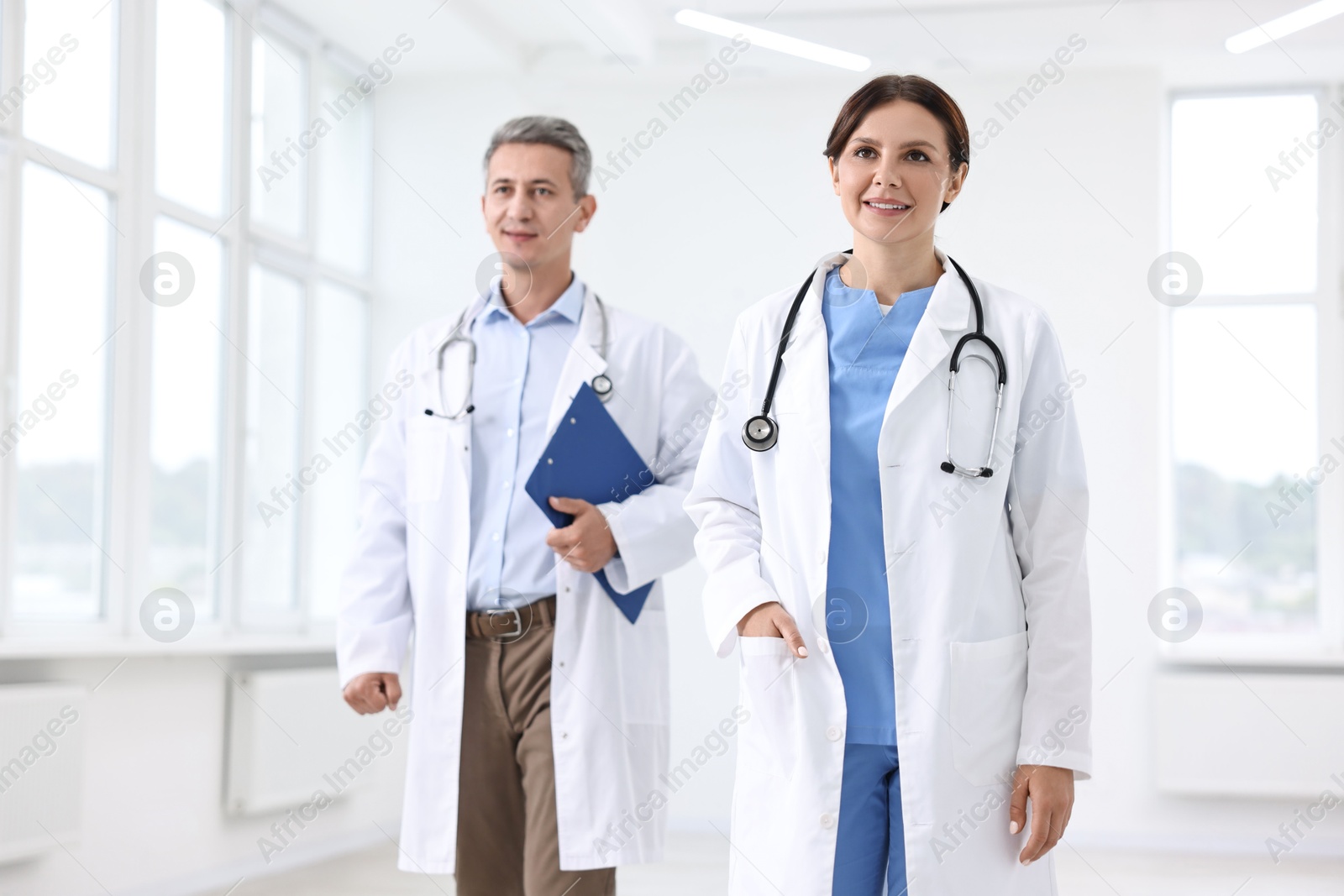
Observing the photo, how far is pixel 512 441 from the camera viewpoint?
2.18 metres

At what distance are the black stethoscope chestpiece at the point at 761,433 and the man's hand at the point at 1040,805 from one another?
488 millimetres

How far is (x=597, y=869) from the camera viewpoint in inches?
79.7

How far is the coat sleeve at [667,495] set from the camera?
6.93 feet

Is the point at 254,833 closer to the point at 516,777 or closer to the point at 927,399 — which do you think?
the point at 516,777

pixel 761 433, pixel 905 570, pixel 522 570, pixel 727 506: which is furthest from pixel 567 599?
pixel 905 570

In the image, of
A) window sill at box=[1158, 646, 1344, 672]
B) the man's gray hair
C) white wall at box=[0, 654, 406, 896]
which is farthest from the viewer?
window sill at box=[1158, 646, 1344, 672]

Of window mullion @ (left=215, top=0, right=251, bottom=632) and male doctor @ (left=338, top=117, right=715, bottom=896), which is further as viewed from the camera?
window mullion @ (left=215, top=0, right=251, bottom=632)

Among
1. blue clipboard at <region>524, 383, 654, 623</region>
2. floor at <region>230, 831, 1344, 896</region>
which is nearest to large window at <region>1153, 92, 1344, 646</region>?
floor at <region>230, 831, 1344, 896</region>

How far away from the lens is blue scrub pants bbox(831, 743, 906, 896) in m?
1.46

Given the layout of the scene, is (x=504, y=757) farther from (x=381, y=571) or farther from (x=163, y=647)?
(x=163, y=647)

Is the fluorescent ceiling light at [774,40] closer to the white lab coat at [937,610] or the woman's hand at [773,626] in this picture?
the white lab coat at [937,610]

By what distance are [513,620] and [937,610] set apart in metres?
0.83

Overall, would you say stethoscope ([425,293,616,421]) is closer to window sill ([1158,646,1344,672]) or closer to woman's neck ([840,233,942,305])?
woman's neck ([840,233,942,305])

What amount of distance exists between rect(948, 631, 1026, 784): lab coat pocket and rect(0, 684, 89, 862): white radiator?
261cm
